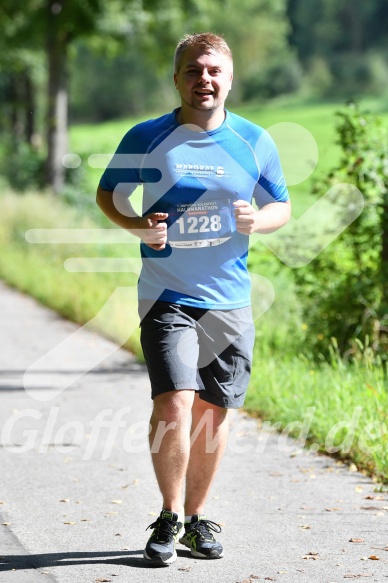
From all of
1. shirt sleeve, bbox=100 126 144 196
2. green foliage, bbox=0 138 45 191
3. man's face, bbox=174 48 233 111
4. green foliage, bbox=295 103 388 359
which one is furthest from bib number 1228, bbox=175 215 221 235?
green foliage, bbox=0 138 45 191

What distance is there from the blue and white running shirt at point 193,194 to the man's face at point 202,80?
111 mm

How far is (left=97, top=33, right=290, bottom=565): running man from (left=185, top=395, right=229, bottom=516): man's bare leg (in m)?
0.02

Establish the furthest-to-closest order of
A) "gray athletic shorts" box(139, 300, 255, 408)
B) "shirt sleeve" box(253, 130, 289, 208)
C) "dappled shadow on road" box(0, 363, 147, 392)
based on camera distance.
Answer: "dappled shadow on road" box(0, 363, 147, 392) → "shirt sleeve" box(253, 130, 289, 208) → "gray athletic shorts" box(139, 300, 255, 408)

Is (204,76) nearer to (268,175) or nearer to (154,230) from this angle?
(268,175)

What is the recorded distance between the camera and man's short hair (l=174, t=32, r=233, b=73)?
4668 mm

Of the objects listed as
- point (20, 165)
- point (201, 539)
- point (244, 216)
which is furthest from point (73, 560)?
point (20, 165)

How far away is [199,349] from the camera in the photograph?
4797 millimetres

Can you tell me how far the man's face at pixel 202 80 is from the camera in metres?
4.61

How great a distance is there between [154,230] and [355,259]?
456cm

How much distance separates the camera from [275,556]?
471 cm

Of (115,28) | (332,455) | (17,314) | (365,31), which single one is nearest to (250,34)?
(365,31)

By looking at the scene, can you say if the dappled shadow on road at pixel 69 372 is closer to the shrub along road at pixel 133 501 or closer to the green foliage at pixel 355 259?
the shrub along road at pixel 133 501

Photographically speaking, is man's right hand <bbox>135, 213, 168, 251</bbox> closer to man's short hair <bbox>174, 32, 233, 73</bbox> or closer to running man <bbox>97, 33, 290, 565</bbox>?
running man <bbox>97, 33, 290, 565</bbox>

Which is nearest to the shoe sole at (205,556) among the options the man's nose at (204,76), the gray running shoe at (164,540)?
the gray running shoe at (164,540)
